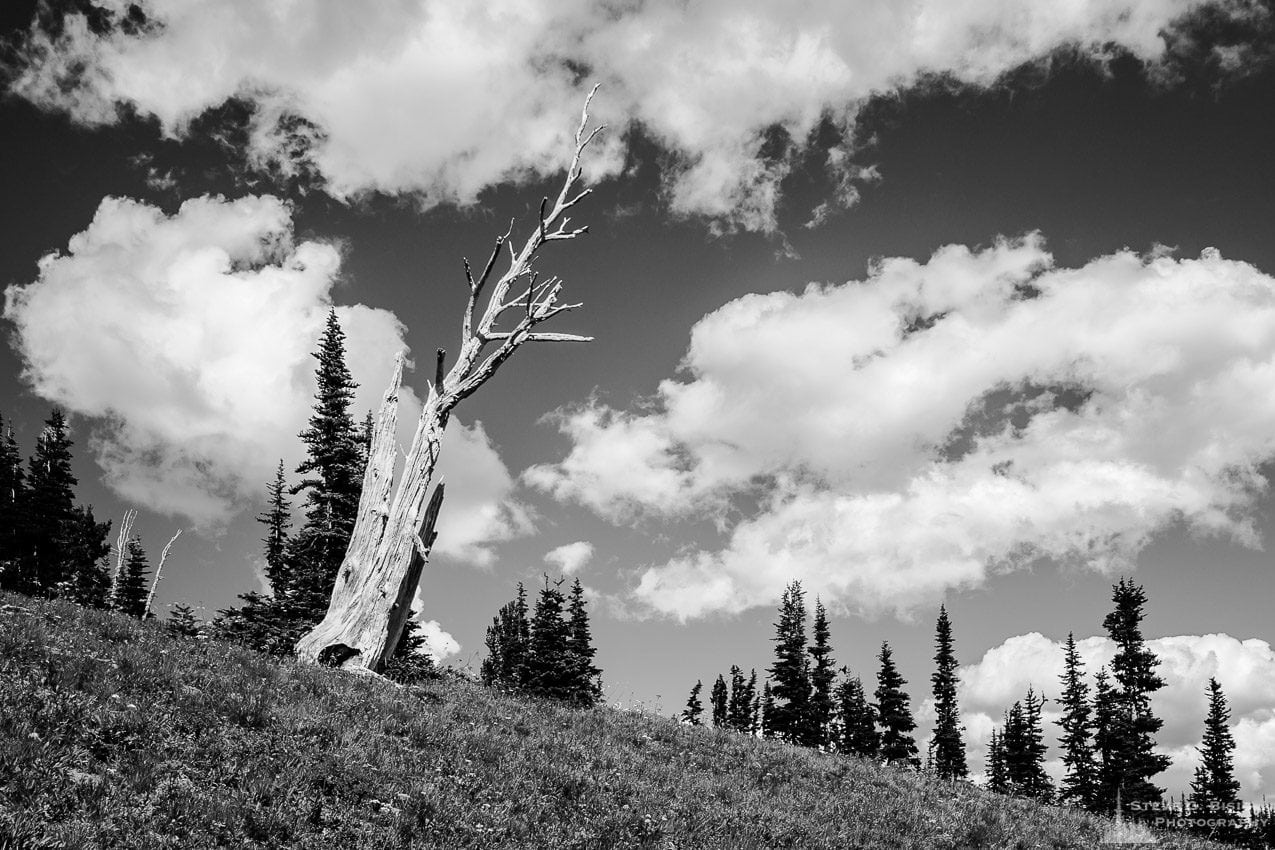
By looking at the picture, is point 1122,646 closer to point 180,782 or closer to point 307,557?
point 307,557

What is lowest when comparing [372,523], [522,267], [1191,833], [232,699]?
[1191,833]

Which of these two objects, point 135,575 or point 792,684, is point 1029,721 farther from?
point 135,575

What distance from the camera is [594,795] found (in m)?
9.17

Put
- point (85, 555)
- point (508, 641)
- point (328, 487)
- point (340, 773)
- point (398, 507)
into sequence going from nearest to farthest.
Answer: point (340, 773)
point (398, 507)
point (328, 487)
point (85, 555)
point (508, 641)

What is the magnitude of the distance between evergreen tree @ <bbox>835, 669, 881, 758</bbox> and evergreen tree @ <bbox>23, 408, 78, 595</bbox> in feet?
193

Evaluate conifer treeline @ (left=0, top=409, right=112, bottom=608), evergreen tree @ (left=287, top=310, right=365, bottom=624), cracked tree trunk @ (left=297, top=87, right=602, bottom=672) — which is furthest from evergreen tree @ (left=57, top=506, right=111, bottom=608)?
cracked tree trunk @ (left=297, top=87, right=602, bottom=672)

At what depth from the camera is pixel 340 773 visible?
297 inches

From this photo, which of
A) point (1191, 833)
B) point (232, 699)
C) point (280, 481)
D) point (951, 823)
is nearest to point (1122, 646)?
point (1191, 833)

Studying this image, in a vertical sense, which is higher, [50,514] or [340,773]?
[50,514]

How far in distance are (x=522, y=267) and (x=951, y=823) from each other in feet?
51.3

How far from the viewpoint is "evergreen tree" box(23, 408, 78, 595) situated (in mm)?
46844

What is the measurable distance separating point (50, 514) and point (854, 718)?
62.5 meters

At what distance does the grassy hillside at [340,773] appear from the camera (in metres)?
5.95

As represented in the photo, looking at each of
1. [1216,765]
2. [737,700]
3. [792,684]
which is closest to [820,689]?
[792,684]
